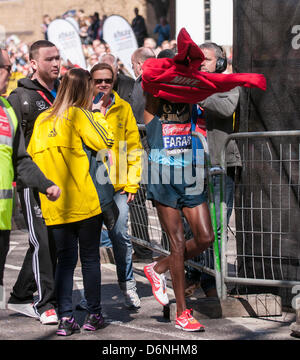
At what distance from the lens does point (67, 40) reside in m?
19.9

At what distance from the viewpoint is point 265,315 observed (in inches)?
242

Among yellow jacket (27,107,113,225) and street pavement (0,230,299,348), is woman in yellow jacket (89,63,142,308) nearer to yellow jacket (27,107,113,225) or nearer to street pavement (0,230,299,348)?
street pavement (0,230,299,348)

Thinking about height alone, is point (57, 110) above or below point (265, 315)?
above

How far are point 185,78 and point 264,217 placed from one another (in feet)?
4.18

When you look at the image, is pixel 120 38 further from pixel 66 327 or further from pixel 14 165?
pixel 14 165

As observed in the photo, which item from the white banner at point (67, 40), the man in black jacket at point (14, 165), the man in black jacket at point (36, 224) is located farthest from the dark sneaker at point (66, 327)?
the white banner at point (67, 40)

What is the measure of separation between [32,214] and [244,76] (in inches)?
73.9

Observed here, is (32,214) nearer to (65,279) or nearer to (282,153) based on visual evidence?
(65,279)

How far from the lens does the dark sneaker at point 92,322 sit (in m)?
5.70

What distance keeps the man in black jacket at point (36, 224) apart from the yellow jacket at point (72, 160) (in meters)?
0.54

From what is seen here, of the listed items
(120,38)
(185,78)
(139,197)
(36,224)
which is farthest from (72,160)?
(120,38)

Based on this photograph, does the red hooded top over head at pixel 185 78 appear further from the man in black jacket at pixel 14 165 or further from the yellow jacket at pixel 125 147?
the man in black jacket at pixel 14 165

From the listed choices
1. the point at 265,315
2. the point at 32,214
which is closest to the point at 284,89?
the point at 265,315

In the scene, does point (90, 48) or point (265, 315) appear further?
point (90, 48)
